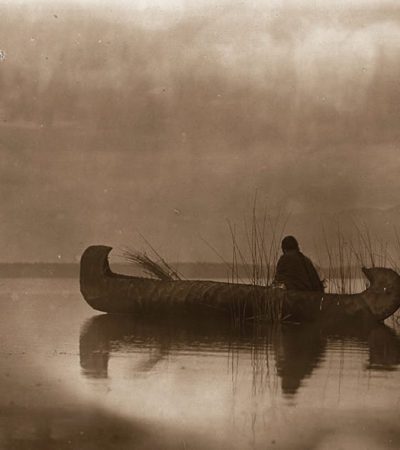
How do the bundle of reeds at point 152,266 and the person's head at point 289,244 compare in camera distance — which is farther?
the bundle of reeds at point 152,266

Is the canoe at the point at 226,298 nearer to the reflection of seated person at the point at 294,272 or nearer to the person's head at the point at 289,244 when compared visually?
the reflection of seated person at the point at 294,272

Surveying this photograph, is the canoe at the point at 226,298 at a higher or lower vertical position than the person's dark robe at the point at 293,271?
lower

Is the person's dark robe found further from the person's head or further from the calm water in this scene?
the calm water

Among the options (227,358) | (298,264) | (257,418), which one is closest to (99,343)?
(227,358)

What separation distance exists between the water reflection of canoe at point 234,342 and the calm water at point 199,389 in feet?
0.05

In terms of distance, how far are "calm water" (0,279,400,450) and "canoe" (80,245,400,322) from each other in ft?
1.15

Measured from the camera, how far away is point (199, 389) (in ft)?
19.2

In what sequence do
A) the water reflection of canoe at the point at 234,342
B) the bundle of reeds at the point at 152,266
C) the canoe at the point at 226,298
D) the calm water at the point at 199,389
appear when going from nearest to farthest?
the calm water at the point at 199,389
the water reflection of canoe at the point at 234,342
the canoe at the point at 226,298
the bundle of reeds at the point at 152,266

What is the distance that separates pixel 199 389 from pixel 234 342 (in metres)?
2.85

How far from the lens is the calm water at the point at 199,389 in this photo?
452cm

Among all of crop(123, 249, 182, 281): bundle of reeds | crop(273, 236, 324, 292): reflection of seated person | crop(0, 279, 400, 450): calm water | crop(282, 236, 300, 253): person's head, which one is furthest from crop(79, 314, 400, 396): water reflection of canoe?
crop(282, 236, 300, 253): person's head

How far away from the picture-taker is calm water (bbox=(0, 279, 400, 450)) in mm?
4520

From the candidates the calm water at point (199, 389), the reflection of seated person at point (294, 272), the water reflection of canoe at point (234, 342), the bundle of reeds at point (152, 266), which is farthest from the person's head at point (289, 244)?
the bundle of reeds at point (152, 266)

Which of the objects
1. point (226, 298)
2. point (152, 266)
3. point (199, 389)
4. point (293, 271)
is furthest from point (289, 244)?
point (199, 389)
